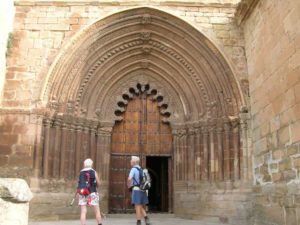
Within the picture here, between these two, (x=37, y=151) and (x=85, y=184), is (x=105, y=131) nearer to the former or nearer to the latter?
(x=37, y=151)

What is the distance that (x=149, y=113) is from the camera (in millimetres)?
9688

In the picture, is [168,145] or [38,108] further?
[168,145]

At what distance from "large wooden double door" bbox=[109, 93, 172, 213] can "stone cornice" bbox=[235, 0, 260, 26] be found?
311 cm

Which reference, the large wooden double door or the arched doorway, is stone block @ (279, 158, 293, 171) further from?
the large wooden double door

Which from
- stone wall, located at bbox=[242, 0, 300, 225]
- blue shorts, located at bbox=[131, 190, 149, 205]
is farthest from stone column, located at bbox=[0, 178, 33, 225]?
stone wall, located at bbox=[242, 0, 300, 225]

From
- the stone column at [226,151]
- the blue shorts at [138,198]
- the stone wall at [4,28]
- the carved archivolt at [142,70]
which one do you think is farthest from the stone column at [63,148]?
the stone column at [226,151]

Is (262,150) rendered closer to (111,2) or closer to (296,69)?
(296,69)

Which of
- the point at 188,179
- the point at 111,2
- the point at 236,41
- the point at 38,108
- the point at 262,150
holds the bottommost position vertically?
the point at 188,179

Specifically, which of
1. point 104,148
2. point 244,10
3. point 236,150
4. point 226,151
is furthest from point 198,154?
point 244,10

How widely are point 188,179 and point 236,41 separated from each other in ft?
11.7

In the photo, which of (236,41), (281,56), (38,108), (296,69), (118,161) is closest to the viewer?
(296,69)

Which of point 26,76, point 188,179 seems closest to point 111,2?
point 26,76

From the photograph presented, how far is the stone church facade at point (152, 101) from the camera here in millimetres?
7430

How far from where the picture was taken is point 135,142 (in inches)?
374
